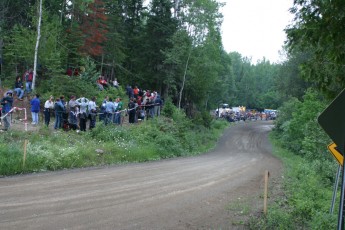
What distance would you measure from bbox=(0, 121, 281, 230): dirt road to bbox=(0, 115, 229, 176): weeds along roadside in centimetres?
102

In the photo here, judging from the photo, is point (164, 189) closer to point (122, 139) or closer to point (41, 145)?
point (41, 145)

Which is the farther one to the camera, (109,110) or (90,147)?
(109,110)

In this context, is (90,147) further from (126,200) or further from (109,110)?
(126,200)

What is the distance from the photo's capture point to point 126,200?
11.5m

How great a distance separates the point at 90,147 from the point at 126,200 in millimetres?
8517

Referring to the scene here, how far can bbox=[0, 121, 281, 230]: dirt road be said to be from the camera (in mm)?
9297

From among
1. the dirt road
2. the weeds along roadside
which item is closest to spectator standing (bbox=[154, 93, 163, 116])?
the weeds along roadside

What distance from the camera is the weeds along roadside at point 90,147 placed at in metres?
15.7

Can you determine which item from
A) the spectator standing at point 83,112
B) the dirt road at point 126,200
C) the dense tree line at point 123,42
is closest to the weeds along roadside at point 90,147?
the spectator standing at point 83,112

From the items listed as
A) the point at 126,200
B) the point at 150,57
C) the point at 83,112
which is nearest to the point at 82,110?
the point at 83,112

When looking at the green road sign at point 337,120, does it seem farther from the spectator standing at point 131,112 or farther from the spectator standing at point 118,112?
the spectator standing at point 131,112

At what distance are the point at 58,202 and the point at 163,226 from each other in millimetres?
3068

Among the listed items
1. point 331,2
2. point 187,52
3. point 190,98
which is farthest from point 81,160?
point 190,98

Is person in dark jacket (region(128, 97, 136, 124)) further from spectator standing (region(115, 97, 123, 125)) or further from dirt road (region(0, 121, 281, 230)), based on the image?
dirt road (region(0, 121, 281, 230))
